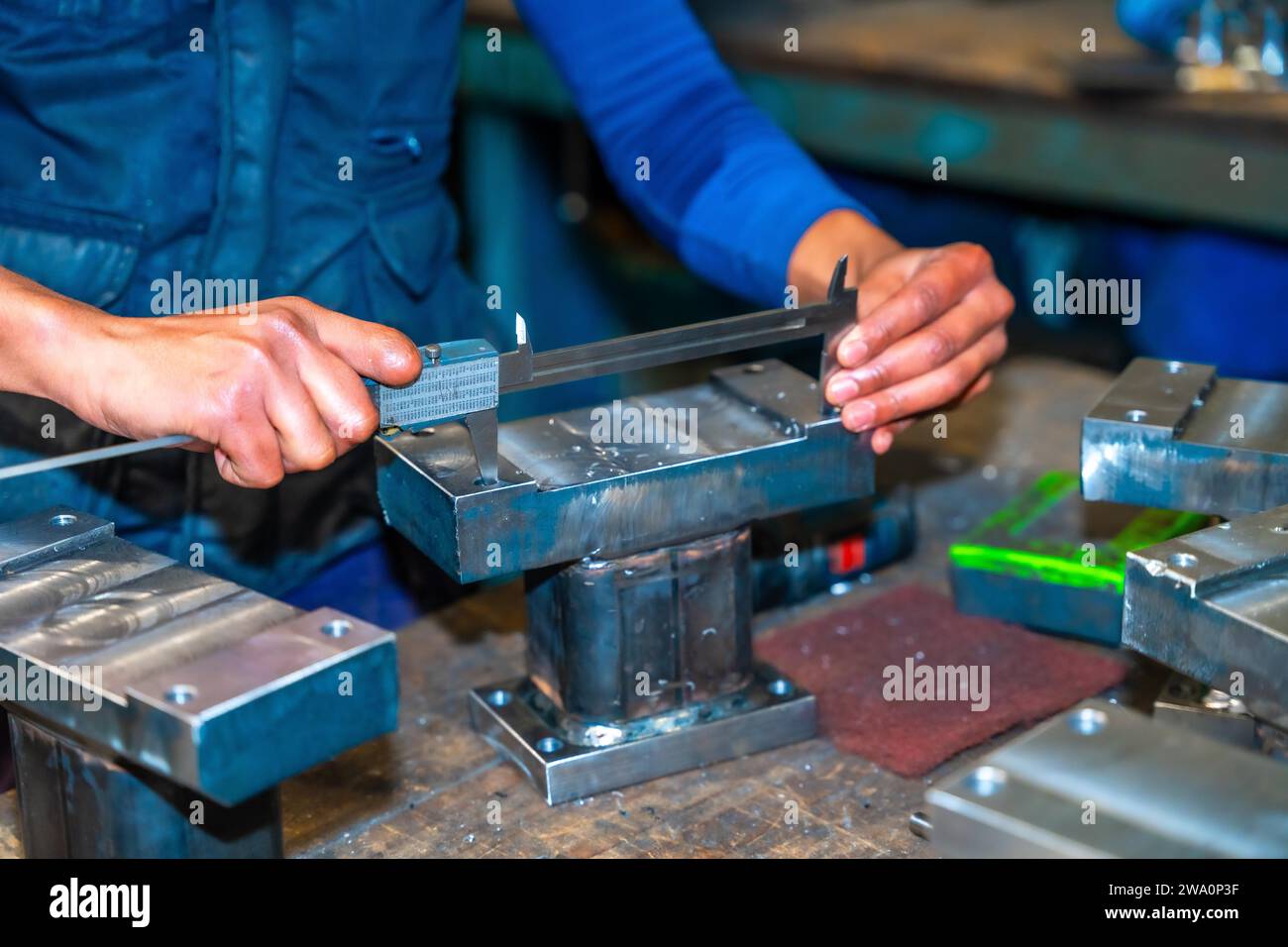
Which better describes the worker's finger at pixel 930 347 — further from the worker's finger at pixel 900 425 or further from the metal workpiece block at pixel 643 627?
the metal workpiece block at pixel 643 627

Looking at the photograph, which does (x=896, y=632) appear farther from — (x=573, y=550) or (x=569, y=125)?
(x=569, y=125)

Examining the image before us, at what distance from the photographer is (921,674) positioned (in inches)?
43.9

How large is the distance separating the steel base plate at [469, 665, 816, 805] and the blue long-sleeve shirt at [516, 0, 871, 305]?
48 cm

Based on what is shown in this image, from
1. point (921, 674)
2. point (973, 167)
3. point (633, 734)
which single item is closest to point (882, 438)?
point (921, 674)

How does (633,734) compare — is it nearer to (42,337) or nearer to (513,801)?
(513,801)

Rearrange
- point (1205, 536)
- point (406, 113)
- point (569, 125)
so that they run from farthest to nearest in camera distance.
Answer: point (569, 125), point (406, 113), point (1205, 536)

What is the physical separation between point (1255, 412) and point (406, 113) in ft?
2.44

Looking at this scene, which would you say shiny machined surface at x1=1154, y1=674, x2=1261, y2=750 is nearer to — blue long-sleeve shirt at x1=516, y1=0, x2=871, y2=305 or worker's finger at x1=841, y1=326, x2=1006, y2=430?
worker's finger at x1=841, y1=326, x2=1006, y2=430

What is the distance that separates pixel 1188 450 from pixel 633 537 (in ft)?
1.22

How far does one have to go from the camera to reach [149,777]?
78cm

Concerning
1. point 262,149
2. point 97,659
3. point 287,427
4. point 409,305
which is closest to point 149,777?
point 97,659

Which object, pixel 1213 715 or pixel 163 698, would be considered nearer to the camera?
pixel 163 698

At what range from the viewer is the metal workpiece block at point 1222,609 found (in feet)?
2.61

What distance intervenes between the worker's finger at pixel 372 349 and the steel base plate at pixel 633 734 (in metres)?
0.27
